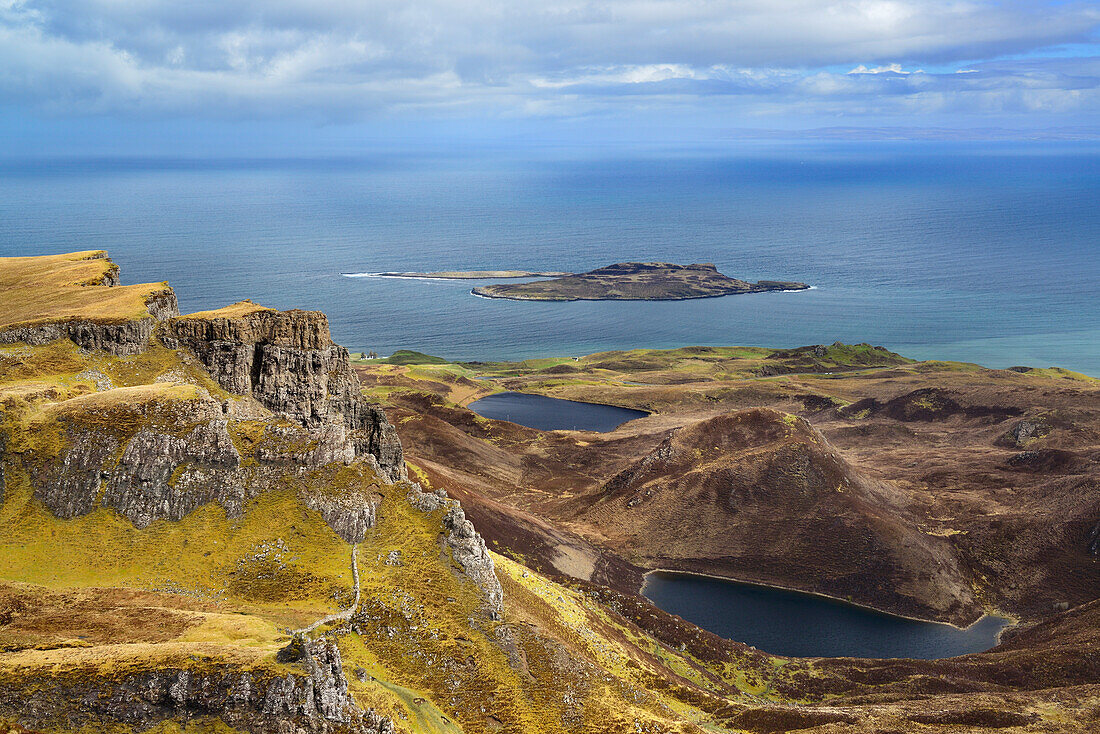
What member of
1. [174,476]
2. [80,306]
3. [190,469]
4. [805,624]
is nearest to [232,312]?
[80,306]

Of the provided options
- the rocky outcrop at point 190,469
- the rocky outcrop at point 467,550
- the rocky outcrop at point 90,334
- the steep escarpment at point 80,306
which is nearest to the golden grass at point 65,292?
the steep escarpment at point 80,306

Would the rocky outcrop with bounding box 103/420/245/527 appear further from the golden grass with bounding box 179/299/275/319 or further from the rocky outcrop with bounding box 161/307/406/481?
the golden grass with bounding box 179/299/275/319

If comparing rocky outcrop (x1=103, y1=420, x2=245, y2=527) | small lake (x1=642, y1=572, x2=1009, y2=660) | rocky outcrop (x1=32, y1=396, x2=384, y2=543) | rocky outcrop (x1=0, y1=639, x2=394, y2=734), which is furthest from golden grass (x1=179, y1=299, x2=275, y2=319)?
small lake (x1=642, y1=572, x2=1009, y2=660)

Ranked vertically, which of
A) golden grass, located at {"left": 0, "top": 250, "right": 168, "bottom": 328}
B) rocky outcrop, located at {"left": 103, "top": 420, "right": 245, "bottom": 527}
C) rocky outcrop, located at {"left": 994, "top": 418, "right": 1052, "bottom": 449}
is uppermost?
golden grass, located at {"left": 0, "top": 250, "right": 168, "bottom": 328}

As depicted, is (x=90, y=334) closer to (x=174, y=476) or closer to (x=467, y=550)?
Answer: (x=174, y=476)

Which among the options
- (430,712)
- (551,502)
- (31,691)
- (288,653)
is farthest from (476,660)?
(551,502)

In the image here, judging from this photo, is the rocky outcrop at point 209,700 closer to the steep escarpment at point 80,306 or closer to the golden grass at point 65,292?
the steep escarpment at point 80,306

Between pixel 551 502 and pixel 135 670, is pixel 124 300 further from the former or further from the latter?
pixel 551 502
